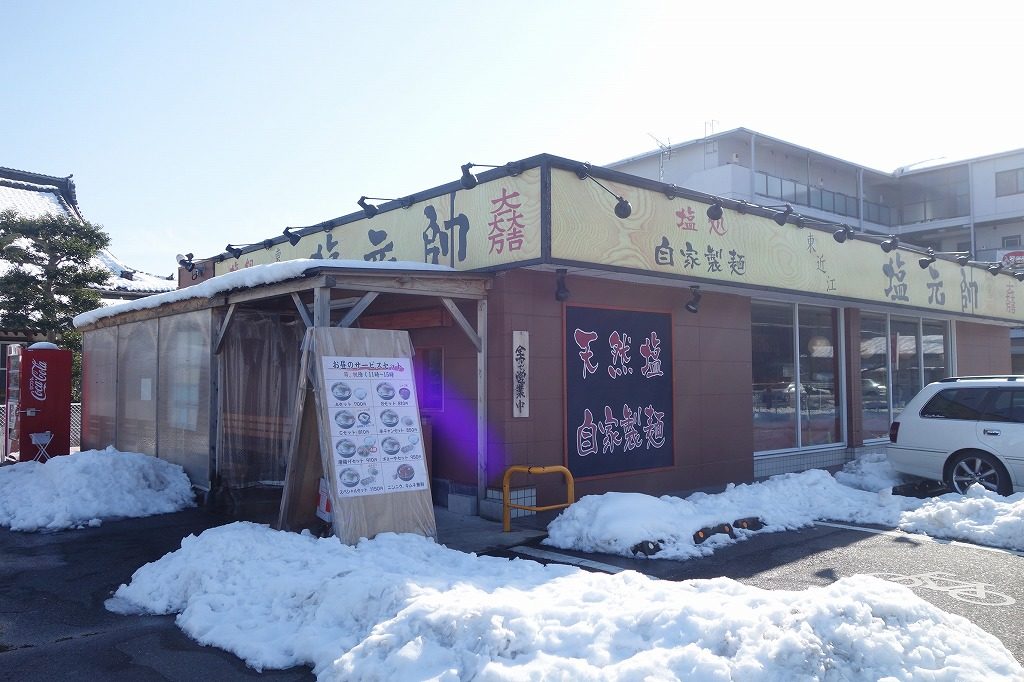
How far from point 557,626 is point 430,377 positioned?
242 inches

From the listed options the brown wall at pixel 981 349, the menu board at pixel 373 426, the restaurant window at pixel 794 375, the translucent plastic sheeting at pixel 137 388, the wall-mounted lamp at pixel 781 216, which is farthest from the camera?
the brown wall at pixel 981 349

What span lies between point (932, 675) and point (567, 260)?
5.71 metres

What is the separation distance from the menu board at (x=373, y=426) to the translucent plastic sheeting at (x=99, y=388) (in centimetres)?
755

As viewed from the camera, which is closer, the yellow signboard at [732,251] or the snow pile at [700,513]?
the snow pile at [700,513]

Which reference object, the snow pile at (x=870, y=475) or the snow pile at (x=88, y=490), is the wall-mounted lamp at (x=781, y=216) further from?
the snow pile at (x=88, y=490)

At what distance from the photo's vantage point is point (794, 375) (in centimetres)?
1361

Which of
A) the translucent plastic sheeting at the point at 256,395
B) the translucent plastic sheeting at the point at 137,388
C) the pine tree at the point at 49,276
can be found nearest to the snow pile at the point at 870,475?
the translucent plastic sheeting at the point at 256,395

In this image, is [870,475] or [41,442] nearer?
[870,475]

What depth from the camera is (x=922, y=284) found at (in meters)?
15.9

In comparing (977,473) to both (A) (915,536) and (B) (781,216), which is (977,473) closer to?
(A) (915,536)

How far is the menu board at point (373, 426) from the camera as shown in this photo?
7261mm

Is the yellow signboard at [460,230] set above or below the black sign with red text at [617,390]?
above

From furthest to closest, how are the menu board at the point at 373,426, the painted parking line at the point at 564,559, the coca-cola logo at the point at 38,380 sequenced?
the coca-cola logo at the point at 38,380 < the menu board at the point at 373,426 < the painted parking line at the point at 564,559

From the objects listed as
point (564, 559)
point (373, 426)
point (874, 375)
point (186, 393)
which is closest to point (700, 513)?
point (564, 559)
